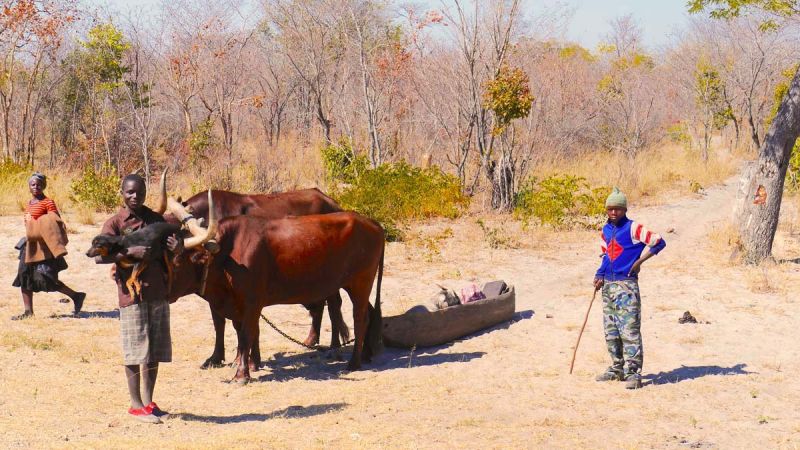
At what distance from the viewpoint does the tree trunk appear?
498 inches

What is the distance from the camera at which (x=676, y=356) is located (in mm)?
8820

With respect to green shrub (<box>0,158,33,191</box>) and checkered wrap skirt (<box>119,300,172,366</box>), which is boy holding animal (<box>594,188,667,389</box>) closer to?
checkered wrap skirt (<box>119,300,172,366</box>)

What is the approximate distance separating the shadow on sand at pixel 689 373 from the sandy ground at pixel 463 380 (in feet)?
0.08

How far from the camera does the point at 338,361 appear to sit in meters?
9.06

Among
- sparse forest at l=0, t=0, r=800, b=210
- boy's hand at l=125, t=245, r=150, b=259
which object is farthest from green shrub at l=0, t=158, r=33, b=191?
boy's hand at l=125, t=245, r=150, b=259

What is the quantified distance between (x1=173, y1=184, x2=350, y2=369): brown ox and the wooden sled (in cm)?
53

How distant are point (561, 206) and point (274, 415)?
10246 mm

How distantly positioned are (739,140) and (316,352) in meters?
25.8

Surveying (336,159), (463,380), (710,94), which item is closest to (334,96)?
(336,159)

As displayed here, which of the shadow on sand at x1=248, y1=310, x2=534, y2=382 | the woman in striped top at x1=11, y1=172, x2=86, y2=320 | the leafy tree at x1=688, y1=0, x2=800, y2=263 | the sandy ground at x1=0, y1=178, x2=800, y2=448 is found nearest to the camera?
the sandy ground at x1=0, y1=178, x2=800, y2=448

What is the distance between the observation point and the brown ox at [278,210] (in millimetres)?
9188

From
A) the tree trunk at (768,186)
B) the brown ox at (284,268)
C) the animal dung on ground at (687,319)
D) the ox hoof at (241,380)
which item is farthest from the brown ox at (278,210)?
the tree trunk at (768,186)

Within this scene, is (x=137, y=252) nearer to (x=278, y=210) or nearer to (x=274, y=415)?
(x=274, y=415)

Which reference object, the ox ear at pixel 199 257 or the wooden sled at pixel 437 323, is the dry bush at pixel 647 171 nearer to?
the wooden sled at pixel 437 323
